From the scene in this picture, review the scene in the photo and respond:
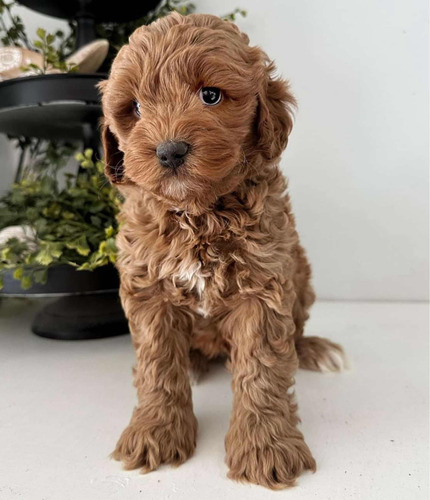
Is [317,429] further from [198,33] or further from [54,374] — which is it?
[198,33]

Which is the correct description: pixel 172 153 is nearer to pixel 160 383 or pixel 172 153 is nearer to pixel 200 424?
pixel 160 383

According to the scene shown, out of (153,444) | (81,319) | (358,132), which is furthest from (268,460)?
(358,132)

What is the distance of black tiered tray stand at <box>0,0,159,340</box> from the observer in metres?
1.48

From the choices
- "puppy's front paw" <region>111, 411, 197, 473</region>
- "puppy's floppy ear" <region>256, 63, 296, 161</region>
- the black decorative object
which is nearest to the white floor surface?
"puppy's front paw" <region>111, 411, 197, 473</region>

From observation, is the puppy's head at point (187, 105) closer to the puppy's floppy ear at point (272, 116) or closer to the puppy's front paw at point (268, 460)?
the puppy's floppy ear at point (272, 116)

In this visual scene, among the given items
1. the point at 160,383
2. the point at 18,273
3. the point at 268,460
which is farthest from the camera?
the point at 18,273

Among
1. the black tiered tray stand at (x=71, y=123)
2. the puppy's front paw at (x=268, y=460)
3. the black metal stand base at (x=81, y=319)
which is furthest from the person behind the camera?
the black metal stand base at (x=81, y=319)

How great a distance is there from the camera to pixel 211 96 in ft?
3.02

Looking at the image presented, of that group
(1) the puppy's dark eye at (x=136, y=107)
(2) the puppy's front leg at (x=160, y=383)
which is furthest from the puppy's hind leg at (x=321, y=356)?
(1) the puppy's dark eye at (x=136, y=107)

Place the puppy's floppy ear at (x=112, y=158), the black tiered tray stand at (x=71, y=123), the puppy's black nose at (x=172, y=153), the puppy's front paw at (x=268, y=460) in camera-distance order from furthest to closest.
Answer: the black tiered tray stand at (x=71, y=123) → the puppy's floppy ear at (x=112, y=158) → the puppy's front paw at (x=268, y=460) → the puppy's black nose at (x=172, y=153)

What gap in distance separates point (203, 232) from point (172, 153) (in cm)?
23

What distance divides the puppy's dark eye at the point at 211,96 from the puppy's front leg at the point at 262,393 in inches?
17.2

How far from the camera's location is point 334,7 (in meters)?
2.11

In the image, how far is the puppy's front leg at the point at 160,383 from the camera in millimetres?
1031
